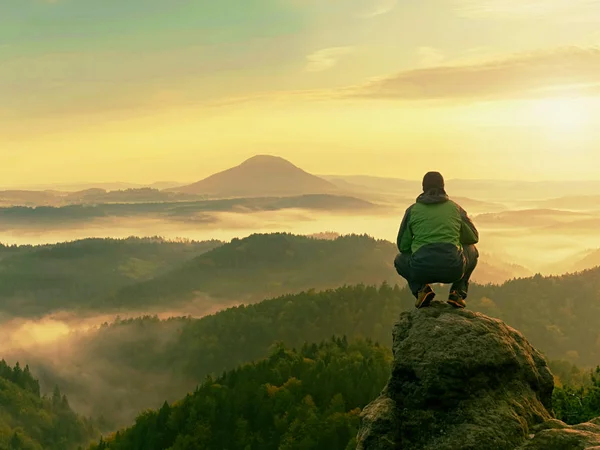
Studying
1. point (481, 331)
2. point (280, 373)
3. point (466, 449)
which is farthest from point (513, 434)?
point (280, 373)

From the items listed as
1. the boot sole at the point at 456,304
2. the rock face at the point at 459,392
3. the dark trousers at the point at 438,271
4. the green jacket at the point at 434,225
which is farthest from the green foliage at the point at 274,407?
the rock face at the point at 459,392

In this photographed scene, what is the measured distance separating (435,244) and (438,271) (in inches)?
30.1

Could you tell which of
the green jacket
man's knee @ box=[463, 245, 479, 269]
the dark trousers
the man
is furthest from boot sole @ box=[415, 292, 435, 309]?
man's knee @ box=[463, 245, 479, 269]

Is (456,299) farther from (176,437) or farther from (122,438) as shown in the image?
(122,438)

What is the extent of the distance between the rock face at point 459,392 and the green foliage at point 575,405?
6461 millimetres

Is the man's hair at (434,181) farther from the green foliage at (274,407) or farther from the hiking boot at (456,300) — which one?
the green foliage at (274,407)

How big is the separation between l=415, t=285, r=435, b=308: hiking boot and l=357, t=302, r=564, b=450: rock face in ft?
2.47

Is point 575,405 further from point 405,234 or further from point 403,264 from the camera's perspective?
point 405,234

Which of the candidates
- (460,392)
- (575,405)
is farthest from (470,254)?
(575,405)

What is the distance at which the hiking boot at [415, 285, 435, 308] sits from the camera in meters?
18.5

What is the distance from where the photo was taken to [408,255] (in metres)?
18.9

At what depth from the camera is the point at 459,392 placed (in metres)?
16.0

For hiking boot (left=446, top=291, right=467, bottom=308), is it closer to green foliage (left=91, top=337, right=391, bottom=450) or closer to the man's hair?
the man's hair

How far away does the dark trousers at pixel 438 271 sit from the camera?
58.5ft
